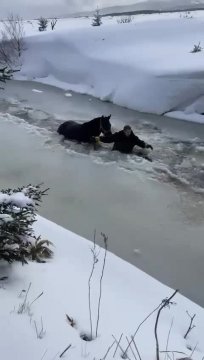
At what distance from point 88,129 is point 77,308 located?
21.3 ft

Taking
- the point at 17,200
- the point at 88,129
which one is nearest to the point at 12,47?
the point at 88,129

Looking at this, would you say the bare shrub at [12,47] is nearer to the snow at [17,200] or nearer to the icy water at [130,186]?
the icy water at [130,186]

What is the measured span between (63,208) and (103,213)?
1.86 feet

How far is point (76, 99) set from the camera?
Answer: 1478 centimetres

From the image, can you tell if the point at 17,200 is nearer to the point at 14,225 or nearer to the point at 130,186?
the point at 14,225

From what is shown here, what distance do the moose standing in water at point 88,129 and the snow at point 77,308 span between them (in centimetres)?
470

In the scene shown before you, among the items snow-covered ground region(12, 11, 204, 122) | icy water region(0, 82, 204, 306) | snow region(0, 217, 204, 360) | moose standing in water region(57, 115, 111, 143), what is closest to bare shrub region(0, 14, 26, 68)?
snow-covered ground region(12, 11, 204, 122)

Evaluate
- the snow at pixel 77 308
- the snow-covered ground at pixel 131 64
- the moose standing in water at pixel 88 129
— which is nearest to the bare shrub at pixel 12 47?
the snow-covered ground at pixel 131 64

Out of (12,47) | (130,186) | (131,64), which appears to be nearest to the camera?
(130,186)

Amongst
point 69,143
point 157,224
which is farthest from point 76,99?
point 157,224

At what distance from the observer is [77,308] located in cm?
334

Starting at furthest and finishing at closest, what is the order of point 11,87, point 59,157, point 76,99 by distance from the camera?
point 11,87
point 76,99
point 59,157

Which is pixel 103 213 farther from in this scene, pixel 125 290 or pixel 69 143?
pixel 69 143

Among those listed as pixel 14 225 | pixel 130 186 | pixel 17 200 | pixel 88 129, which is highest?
pixel 17 200
